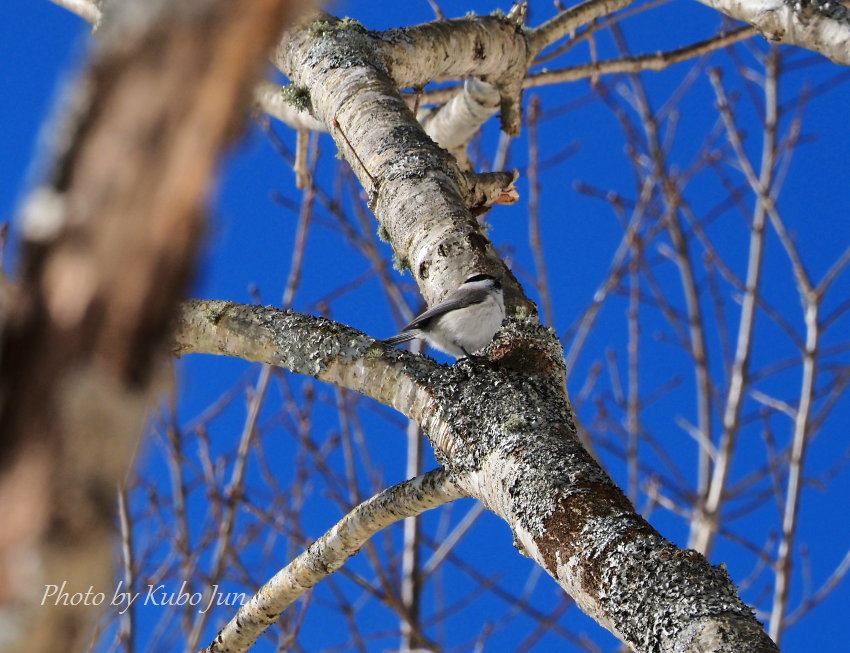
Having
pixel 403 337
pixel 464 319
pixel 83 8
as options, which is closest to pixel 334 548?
pixel 464 319

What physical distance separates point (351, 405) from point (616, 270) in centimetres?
135

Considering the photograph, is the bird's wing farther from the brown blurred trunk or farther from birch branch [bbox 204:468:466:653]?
the brown blurred trunk

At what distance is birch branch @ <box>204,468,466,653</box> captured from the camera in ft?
5.38

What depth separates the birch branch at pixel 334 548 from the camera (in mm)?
1641

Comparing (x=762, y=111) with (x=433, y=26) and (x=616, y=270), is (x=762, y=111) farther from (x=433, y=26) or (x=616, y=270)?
(x=433, y=26)

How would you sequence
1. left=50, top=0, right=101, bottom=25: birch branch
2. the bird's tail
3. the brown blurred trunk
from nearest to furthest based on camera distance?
1. the brown blurred trunk
2. the bird's tail
3. left=50, top=0, right=101, bottom=25: birch branch

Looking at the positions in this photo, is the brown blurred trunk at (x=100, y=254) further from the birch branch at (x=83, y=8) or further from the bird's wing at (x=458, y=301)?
the birch branch at (x=83, y=8)

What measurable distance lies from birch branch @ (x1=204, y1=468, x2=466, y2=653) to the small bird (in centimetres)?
43

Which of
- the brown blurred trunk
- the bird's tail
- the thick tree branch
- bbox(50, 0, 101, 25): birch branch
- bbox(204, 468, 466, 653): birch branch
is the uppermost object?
bbox(50, 0, 101, 25): birch branch

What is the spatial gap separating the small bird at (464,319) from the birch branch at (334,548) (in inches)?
17.1

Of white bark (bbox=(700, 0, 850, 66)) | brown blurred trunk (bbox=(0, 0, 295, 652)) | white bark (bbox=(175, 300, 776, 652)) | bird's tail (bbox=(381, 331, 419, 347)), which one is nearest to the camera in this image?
brown blurred trunk (bbox=(0, 0, 295, 652))

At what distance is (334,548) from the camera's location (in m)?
1.71

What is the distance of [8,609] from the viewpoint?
1.53 feet

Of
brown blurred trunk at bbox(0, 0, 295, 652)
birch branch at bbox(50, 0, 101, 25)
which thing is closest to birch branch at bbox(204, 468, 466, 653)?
brown blurred trunk at bbox(0, 0, 295, 652)
